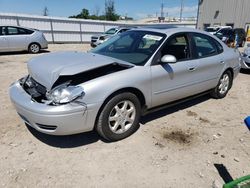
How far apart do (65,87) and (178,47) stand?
2.15m

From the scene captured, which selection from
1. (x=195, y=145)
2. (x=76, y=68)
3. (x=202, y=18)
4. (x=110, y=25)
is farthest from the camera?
(x=202, y=18)

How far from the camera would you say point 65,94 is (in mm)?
2789

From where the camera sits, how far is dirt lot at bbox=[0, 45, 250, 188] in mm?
2646

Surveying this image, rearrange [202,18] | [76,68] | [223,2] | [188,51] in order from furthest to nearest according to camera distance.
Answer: [202,18]
[223,2]
[188,51]
[76,68]

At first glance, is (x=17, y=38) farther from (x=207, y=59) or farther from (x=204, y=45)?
(x=207, y=59)

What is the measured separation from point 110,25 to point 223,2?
17.5 m

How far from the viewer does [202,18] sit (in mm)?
34281

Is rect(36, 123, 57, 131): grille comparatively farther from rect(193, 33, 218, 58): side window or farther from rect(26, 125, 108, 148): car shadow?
rect(193, 33, 218, 58): side window

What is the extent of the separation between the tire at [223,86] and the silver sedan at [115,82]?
57 cm

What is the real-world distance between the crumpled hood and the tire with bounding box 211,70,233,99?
2.71 m

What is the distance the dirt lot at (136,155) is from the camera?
2.65 m

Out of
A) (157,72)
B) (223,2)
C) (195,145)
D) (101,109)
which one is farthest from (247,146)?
(223,2)

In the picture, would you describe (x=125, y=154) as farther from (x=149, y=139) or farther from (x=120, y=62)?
(x=120, y=62)

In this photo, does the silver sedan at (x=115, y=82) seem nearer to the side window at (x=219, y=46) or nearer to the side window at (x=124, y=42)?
the side window at (x=124, y=42)
